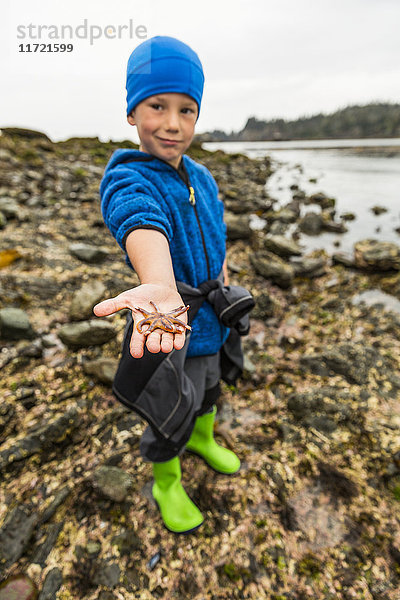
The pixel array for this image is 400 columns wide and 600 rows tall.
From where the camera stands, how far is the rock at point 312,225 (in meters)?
9.06

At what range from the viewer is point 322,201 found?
1305cm

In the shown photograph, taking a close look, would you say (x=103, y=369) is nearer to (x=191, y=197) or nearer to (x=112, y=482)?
(x=112, y=482)

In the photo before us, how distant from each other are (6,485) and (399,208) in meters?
15.0

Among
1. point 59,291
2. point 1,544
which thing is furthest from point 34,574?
point 59,291

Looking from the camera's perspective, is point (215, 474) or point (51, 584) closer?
point (51, 584)

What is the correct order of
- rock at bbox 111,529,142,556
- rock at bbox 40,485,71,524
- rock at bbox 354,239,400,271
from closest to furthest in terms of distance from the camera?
rock at bbox 111,529,142,556
rock at bbox 40,485,71,524
rock at bbox 354,239,400,271

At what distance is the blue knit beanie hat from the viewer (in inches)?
56.7

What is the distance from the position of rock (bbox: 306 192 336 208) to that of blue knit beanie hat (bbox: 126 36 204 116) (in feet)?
41.1

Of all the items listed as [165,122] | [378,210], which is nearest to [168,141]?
[165,122]

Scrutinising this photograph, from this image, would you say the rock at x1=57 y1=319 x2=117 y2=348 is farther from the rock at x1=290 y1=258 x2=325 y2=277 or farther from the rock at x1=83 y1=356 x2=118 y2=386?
the rock at x1=290 y1=258 x2=325 y2=277

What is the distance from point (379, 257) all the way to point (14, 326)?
248 inches

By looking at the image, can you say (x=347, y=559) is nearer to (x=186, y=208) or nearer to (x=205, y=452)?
(x=205, y=452)

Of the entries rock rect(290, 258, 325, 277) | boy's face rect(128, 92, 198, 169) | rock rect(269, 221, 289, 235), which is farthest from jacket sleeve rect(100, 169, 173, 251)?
rock rect(269, 221, 289, 235)

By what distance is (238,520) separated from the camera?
2.25 m
